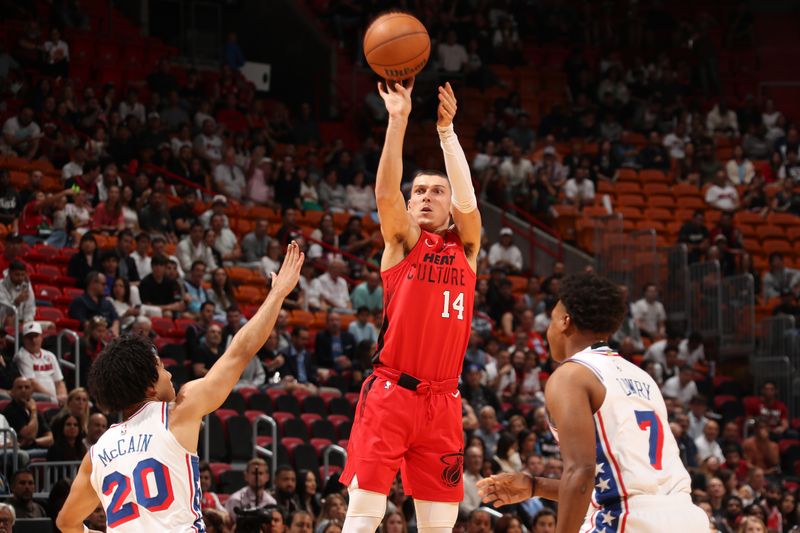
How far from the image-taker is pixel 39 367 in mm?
12844

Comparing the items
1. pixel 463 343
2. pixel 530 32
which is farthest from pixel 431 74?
pixel 463 343

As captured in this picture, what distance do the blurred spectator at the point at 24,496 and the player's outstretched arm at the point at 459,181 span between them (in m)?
5.01

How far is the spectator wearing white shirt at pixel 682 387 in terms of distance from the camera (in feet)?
60.2

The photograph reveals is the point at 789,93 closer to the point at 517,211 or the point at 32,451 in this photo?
the point at 517,211

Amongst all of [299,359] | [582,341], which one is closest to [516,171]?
[299,359]

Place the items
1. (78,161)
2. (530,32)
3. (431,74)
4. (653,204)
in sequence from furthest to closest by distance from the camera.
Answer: (530,32) → (431,74) → (653,204) → (78,161)

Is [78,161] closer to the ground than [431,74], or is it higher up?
closer to the ground

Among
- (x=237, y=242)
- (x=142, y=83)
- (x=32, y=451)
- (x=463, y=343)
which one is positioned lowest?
(x=32, y=451)

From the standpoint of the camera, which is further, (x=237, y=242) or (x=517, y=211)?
(x=517, y=211)

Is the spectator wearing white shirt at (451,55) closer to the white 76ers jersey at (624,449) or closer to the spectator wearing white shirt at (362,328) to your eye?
the spectator wearing white shirt at (362,328)

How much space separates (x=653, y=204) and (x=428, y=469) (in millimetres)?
17146

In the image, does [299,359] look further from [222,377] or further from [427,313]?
[222,377]

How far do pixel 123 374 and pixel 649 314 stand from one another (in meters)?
15.5

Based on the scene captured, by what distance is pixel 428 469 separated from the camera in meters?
6.80
